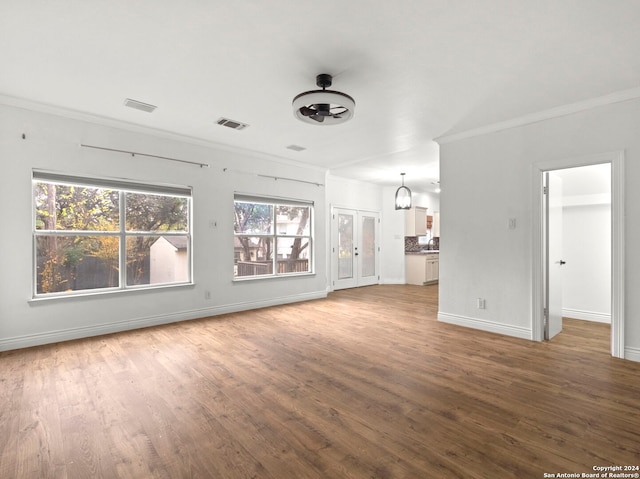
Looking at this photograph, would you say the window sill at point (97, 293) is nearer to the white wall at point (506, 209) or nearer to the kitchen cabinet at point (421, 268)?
the white wall at point (506, 209)

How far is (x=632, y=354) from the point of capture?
3250mm

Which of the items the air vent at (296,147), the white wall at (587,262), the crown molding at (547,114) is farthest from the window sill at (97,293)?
the white wall at (587,262)

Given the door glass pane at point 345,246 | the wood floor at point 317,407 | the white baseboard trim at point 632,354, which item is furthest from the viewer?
the door glass pane at point 345,246

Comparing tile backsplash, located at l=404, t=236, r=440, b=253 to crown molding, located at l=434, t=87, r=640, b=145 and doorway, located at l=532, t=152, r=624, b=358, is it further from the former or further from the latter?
doorway, located at l=532, t=152, r=624, b=358

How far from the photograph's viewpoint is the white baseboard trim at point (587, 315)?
4.60 metres

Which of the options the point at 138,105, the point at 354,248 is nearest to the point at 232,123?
the point at 138,105

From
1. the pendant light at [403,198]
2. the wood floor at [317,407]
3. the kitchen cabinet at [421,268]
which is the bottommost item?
the wood floor at [317,407]

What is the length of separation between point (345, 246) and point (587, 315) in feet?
15.6

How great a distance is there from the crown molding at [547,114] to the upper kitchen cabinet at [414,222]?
4339 millimetres

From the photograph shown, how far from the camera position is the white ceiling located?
2.19 m

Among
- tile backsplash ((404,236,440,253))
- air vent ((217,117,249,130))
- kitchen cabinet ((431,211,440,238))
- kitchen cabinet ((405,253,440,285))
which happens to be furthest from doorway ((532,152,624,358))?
kitchen cabinet ((431,211,440,238))

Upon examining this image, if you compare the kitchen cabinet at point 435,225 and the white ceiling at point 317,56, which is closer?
the white ceiling at point 317,56

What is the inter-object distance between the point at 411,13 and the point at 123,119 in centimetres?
365

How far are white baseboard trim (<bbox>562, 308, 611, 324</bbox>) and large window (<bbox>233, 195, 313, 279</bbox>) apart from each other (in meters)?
4.28
